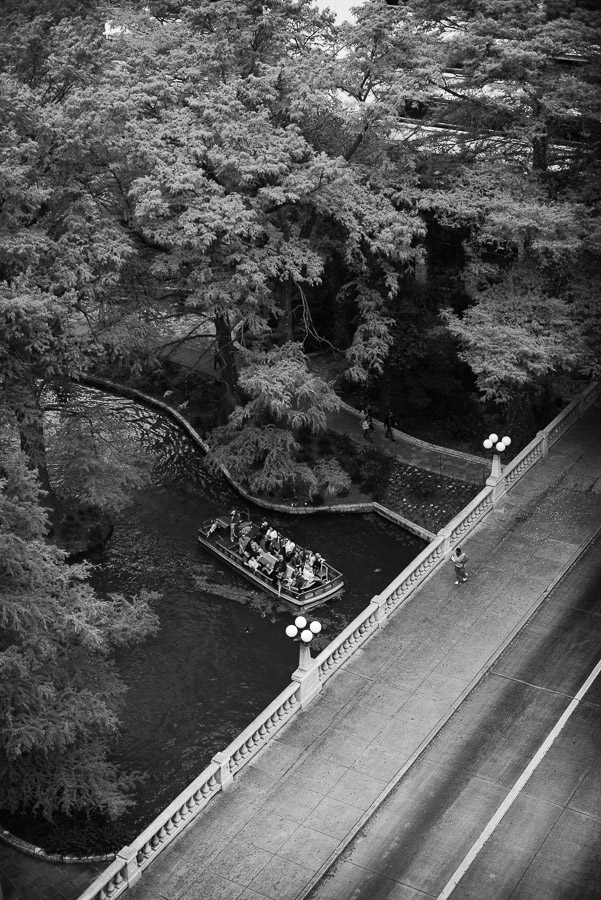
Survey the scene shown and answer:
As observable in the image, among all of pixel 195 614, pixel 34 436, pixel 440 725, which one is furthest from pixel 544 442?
pixel 34 436

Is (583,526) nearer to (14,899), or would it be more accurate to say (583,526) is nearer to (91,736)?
(91,736)

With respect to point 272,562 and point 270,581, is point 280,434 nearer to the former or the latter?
point 272,562

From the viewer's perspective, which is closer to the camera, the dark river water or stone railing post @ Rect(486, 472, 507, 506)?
the dark river water

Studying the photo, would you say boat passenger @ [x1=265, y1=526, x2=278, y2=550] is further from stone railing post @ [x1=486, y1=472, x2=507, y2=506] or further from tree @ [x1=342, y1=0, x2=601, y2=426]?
tree @ [x1=342, y1=0, x2=601, y2=426]

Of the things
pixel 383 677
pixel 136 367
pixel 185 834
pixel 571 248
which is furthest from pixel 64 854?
pixel 571 248

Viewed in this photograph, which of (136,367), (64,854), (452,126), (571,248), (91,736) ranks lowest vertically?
(64,854)

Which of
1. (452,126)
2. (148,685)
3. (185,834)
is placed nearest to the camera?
→ (185,834)

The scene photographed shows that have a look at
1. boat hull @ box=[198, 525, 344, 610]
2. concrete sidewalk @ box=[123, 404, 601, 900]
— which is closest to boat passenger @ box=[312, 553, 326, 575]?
boat hull @ box=[198, 525, 344, 610]
